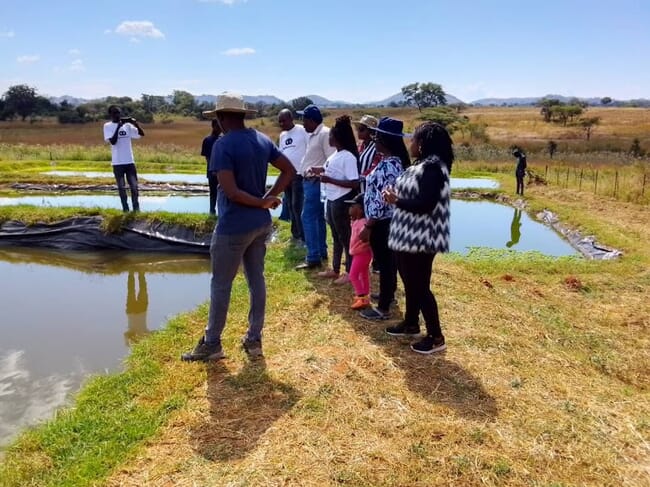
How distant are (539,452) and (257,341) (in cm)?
196

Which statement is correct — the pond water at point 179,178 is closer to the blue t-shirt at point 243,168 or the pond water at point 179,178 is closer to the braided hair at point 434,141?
the blue t-shirt at point 243,168

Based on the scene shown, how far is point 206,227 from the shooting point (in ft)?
28.1

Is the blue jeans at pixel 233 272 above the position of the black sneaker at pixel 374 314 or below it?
above

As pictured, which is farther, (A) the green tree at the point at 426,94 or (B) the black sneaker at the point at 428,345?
(A) the green tree at the point at 426,94

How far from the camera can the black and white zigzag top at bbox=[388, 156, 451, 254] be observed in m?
3.46

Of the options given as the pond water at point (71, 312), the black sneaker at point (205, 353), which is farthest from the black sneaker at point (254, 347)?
the pond water at point (71, 312)

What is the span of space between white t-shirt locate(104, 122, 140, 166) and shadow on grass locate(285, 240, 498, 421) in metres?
5.02

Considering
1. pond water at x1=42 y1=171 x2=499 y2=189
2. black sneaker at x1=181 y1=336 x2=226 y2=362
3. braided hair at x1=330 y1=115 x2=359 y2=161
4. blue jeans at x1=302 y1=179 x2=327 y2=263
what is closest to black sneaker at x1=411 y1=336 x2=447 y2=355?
black sneaker at x1=181 y1=336 x2=226 y2=362

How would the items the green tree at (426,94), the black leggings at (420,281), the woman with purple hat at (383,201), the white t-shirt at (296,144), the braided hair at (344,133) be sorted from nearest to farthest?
the black leggings at (420,281) < the woman with purple hat at (383,201) < the braided hair at (344,133) < the white t-shirt at (296,144) < the green tree at (426,94)

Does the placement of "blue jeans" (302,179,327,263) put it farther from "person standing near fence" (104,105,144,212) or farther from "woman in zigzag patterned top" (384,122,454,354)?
"person standing near fence" (104,105,144,212)

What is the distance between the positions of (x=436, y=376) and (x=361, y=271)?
1.25m

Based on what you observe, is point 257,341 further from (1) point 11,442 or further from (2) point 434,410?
(1) point 11,442

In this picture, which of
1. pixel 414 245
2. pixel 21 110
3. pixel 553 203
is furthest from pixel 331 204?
pixel 21 110

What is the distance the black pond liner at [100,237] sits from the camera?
27.8 ft
